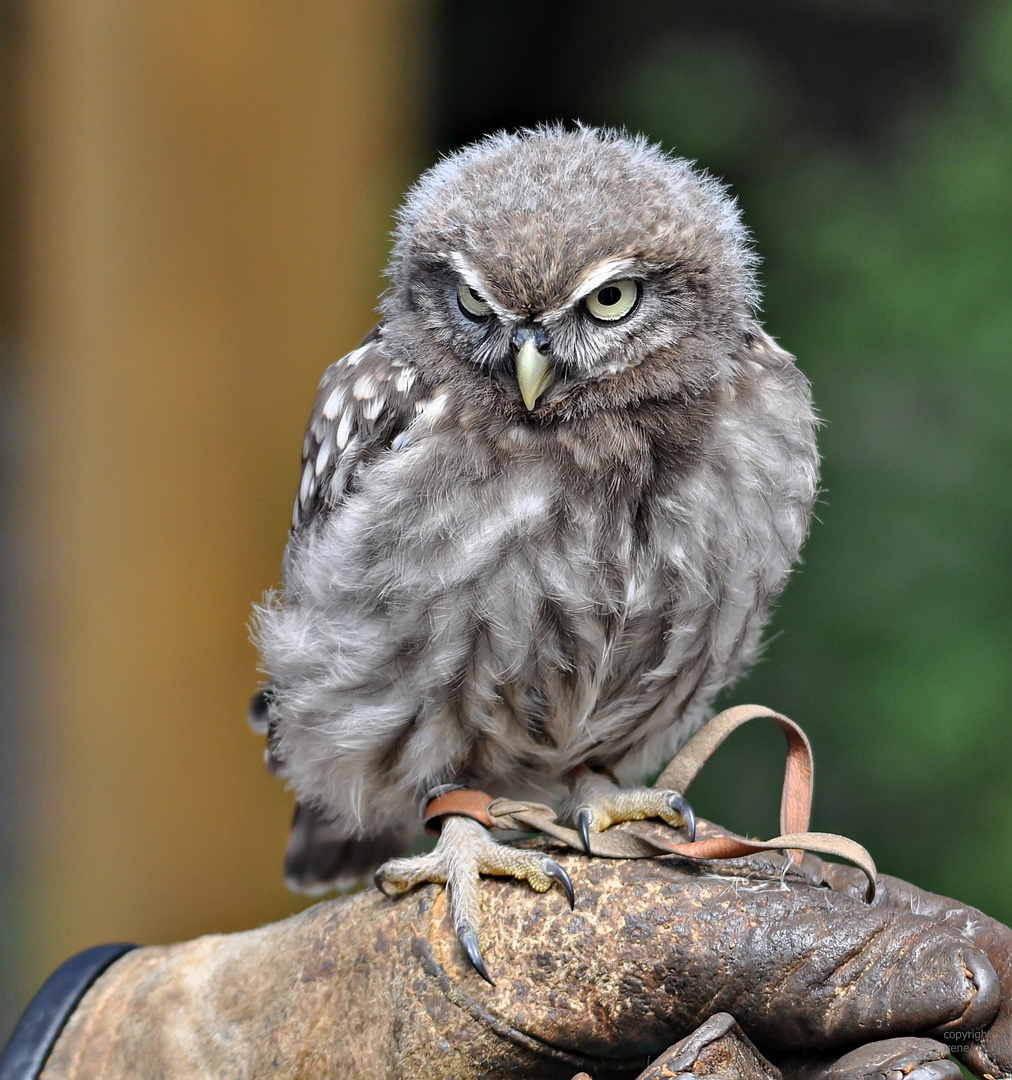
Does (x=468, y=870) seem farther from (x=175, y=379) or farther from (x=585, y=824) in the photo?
(x=175, y=379)

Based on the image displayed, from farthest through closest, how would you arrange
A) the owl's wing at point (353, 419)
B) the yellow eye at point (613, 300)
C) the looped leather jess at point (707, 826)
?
the owl's wing at point (353, 419)
the yellow eye at point (613, 300)
the looped leather jess at point (707, 826)

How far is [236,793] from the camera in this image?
433 centimetres

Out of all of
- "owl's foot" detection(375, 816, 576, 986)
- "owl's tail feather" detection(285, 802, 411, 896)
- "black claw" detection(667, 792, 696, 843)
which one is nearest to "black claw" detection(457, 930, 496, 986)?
"owl's foot" detection(375, 816, 576, 986)

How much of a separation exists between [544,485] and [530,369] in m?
0.23

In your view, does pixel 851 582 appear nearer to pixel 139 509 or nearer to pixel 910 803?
pixel 910 803

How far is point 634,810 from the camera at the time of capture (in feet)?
7.76

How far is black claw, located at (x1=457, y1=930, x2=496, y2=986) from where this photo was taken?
6.59ft

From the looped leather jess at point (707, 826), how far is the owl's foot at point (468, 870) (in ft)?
0.21

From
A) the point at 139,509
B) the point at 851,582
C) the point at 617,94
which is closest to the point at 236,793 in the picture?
the point at 139,509

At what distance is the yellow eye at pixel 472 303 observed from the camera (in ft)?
7.27

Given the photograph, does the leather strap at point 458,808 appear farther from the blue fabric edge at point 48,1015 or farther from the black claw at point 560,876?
the blue fabric edge at point 48,1015

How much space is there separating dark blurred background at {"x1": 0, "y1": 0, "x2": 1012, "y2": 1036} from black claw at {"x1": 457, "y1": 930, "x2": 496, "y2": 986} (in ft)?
7.64

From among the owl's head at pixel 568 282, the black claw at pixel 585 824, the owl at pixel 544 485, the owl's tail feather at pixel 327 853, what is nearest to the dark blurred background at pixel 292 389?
the owl's tail feather at pixel 327 853

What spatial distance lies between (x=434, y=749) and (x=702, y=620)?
2.08 ft
